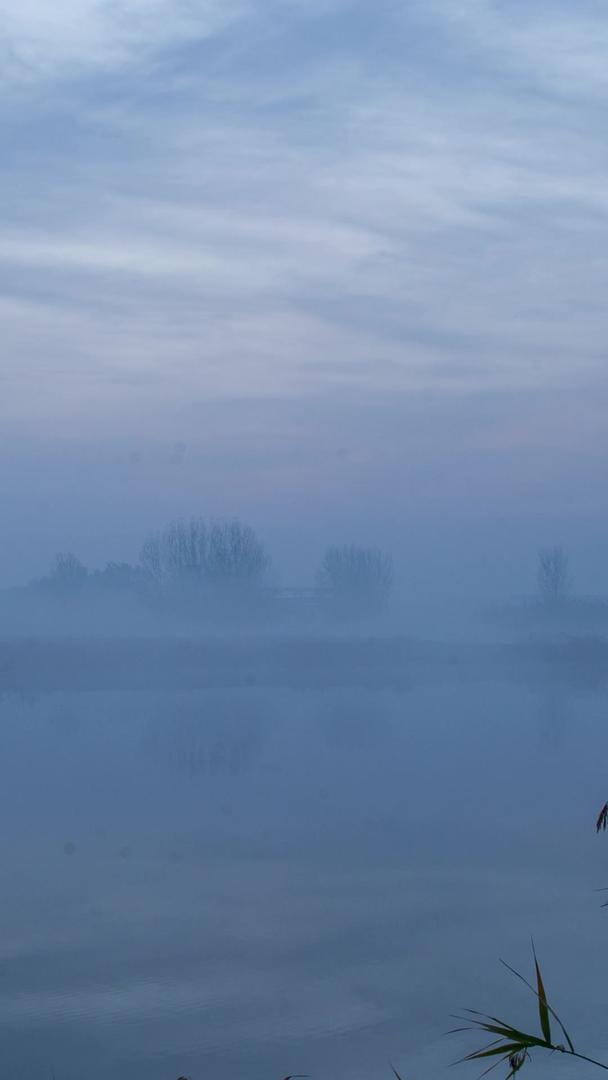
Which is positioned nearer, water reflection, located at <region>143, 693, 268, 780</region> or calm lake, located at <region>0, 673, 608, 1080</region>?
calm lake, located at <region>0, 673, 608, 1080</region>

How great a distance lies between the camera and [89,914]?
7.63 m

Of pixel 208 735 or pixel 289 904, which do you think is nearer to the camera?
pixel 289 904

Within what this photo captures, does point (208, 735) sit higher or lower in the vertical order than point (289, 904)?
higher

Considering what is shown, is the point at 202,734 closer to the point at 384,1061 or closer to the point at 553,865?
the point at 553,865

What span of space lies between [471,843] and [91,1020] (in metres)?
4.57

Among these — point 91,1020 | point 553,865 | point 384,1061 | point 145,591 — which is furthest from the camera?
point 145,591

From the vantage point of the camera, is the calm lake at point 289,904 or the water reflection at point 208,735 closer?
the calm lake at point 289,904

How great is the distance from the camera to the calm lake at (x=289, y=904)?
18.4 feet

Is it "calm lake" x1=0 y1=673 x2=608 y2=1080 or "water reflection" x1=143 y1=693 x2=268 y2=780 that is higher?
"water reflection" x1=143 y1=693 x2=268 y2=780

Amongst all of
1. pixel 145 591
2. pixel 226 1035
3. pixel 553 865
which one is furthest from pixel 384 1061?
pixel 145 591

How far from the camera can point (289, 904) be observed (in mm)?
7824

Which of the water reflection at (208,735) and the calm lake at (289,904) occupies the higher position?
the water reflection at (208,735)

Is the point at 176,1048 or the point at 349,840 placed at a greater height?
the point at 349,840

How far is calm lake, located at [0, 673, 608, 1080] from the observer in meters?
5.60
